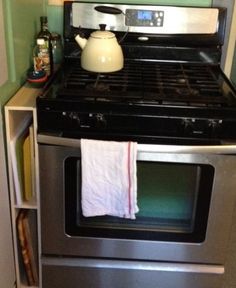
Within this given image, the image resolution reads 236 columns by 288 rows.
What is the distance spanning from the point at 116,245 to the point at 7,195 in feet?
1.44

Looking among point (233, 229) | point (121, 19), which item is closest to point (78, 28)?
point (121, 19)

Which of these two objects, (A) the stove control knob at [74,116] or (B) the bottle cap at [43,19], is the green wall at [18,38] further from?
(A) the stove control knob at [74,116]

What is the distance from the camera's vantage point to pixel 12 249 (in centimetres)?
150

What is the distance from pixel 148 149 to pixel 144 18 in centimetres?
67

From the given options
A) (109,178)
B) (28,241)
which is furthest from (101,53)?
(28,241)

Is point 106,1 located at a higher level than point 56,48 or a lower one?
higher

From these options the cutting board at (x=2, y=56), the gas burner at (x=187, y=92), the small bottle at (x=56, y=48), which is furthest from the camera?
the small bottle at (x=56, y=48)

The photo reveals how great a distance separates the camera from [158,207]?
145 centimetres

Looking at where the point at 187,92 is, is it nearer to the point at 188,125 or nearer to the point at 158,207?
the point at 188,125

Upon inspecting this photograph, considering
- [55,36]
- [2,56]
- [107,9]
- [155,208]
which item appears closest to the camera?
[2,56]

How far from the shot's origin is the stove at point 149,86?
1257mm

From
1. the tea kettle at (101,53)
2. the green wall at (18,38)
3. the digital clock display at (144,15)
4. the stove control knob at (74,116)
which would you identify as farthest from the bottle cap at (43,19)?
the stove control knob at (74,116)

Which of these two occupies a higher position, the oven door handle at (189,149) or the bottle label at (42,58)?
the bottle label at (42,58)

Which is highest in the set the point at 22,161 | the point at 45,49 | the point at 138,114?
the point at 45,49
